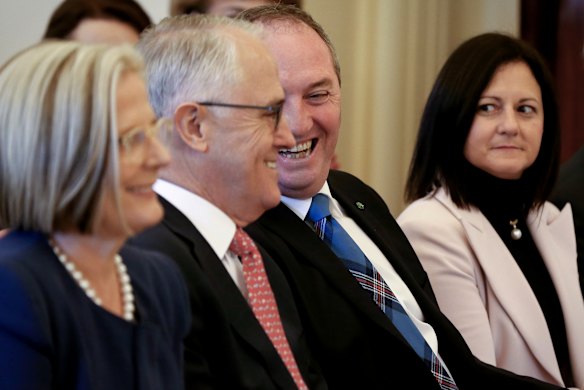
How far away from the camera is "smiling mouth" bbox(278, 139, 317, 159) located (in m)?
2.38

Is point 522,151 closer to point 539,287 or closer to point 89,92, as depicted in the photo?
point 539,287

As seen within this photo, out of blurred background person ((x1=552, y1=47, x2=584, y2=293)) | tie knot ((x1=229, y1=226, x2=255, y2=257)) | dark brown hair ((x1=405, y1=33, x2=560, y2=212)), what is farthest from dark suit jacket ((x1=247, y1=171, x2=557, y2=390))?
blurred background person ((x1=552, y1=47, x2=584, y2=293))

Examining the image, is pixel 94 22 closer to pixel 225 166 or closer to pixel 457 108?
pixel 457 108

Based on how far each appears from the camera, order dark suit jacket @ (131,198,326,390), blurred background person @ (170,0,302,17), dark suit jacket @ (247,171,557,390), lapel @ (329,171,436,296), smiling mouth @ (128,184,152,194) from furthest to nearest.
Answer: blurred background person @ (170,0,302,17), lapel @ (329,171,436,296), dark suit jacket @ (247,171,557,390), dark suit jacket @ (131,198,326,390), smiling mouth @ (128,184,152,194)

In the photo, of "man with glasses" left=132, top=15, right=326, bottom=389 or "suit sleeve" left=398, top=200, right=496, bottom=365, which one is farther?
"suit sleeve" left=398, top=200, right=496, bottom=365

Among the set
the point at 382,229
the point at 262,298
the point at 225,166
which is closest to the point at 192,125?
the point at 225,166

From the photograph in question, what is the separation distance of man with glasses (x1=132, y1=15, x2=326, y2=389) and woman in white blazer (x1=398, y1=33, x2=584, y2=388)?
3.08 feet

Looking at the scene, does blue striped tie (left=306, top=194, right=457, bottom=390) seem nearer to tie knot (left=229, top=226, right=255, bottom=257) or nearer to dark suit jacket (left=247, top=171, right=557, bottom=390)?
dark suit jacket (left=247, top=171, right=557, bottom=390)

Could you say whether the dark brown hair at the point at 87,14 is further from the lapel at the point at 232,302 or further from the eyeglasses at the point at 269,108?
the lapel at the point at 232,302

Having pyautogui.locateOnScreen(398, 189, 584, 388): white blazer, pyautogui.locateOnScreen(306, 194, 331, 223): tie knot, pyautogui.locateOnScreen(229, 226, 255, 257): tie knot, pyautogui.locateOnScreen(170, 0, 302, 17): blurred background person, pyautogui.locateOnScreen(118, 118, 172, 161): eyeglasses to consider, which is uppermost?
pyautogui.locateOnScreen(118, 118, 172, 161): eyeglasses

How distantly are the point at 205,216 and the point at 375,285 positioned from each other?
1.98ft

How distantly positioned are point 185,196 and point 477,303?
1112 mm

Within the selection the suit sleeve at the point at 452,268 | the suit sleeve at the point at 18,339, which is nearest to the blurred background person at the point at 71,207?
the suit sleeve at the point at 18,339

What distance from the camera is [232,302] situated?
179cm
